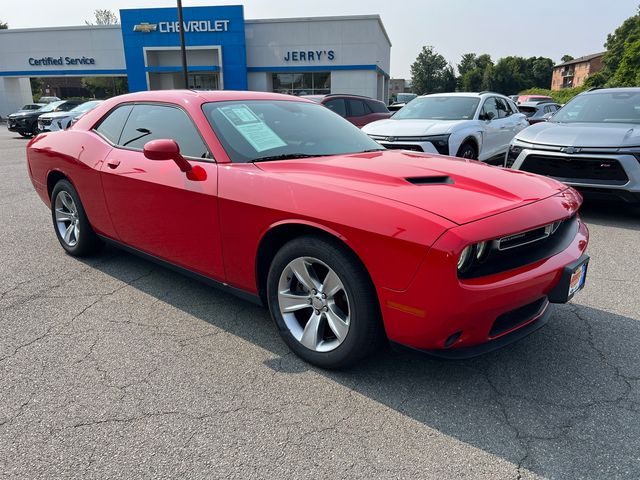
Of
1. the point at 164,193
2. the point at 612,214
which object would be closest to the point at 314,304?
the point at 164,193

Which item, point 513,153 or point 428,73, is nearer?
point 513,153

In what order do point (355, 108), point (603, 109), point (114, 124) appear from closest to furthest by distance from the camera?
point (114, 124) → point (603, 109) → point (355, 108)

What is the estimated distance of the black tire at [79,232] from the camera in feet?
14.0

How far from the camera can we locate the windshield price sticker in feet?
10.3

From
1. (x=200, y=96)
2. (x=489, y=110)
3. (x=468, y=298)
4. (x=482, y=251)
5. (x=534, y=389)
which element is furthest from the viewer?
(x=489, y=110)

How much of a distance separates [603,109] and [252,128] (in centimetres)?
588

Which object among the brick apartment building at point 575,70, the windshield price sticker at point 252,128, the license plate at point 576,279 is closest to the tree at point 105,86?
the windshield price sticker at point 252,128

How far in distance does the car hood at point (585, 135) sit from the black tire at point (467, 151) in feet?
3.78

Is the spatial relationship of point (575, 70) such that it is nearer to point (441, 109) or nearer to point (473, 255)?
point (441, 109)

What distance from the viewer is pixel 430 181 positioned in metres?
2.67

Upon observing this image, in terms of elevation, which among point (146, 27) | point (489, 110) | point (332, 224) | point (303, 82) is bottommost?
point (332, 224)

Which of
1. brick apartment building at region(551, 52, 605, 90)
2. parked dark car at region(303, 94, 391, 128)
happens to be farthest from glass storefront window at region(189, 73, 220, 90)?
brick apartment building at region(551, 52, 605, 90)

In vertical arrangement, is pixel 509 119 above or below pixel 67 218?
above

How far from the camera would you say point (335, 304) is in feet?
8.51
